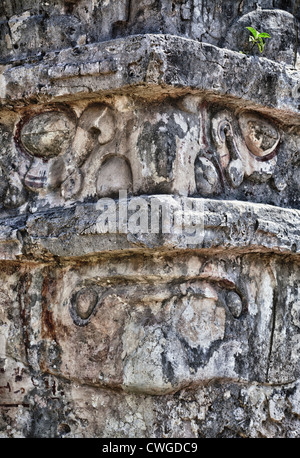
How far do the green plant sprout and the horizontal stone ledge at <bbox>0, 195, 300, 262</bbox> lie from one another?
774 millimetres

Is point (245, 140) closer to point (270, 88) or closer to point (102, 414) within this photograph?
point (270, 88)

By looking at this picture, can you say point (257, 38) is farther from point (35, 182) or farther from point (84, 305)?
point (84, 305)

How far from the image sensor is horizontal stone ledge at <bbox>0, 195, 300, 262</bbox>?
11.4 feet

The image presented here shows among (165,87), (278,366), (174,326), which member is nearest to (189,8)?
(165,87)

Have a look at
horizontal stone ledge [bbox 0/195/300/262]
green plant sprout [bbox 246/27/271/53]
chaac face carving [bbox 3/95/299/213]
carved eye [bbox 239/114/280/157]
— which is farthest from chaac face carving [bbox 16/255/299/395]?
green plant sprout [bbox 246/27/271/53]

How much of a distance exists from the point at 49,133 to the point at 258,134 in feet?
3.32

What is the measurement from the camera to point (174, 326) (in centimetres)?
362

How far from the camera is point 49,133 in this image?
390cm

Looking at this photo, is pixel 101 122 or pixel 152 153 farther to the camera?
pixel 101 122

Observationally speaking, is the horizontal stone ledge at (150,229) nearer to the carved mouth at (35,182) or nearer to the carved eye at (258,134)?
the carved mouth at (35,182)

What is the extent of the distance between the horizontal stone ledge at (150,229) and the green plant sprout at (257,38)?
77 centimetres

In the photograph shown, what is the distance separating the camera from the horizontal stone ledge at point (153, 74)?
3.54 meters

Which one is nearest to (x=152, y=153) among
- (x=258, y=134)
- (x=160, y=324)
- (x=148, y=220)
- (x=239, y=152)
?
(x=148, y=220)

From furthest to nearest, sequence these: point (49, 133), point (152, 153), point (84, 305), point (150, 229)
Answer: point (49, 133) < point (84, 305) < point (152, 153) < point (150, 229)
